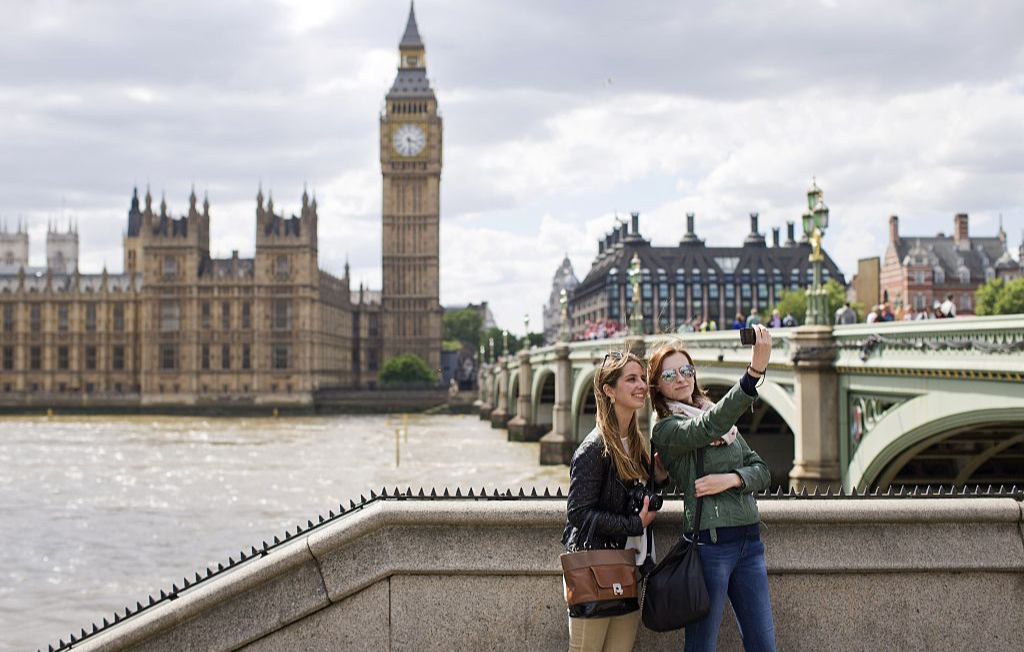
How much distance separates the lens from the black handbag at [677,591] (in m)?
5.07

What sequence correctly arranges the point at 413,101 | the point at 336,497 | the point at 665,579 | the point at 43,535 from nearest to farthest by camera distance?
the point at 665,579, the point at 43,535, the point at 336,497, the point at 413,101

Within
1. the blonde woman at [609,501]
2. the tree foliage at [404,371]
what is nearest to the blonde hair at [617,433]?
the blonde woman at [609,501]

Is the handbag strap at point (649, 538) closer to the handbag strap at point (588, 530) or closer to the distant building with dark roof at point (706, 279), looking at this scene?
the handbag strap at point (588, 530)

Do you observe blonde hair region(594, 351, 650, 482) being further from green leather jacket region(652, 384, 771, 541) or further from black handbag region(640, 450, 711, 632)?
black handbag region(640, 450, 711, 632)

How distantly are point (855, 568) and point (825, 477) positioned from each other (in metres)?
13.3

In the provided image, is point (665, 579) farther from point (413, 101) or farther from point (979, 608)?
point (413, 101)

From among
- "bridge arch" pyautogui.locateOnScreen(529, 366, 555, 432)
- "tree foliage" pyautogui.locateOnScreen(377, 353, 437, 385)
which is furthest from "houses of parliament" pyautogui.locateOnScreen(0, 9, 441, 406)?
"bridge arch" pyautogui.locateOnScreen(529, 366, 555, 432)

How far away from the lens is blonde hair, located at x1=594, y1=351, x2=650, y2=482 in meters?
5.16

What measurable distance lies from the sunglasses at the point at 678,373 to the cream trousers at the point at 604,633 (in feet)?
3.71

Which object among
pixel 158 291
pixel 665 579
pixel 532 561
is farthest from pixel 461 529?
pixel 158 291

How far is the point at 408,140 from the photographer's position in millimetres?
118500

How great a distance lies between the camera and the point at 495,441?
59094 mm

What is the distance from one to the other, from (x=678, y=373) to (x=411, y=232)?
113 metres

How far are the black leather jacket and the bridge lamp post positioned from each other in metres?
14.2
